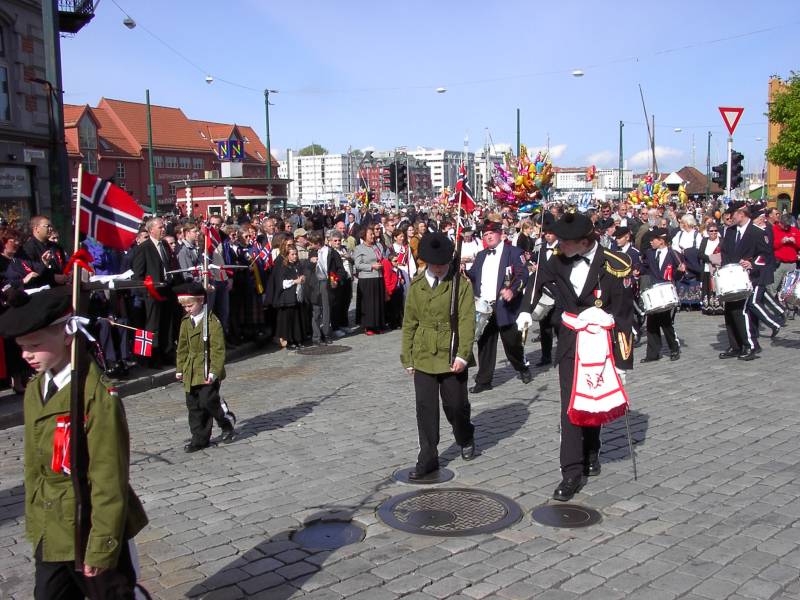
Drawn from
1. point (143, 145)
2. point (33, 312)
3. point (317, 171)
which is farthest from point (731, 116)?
point (317, 171)

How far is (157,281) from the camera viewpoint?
10.8 metres

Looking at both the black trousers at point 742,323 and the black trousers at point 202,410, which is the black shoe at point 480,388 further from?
the black trousers at point 742,323

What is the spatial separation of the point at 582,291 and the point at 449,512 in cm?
194

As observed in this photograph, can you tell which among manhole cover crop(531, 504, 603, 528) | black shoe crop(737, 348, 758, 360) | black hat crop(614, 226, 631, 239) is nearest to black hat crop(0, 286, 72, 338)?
manhole cover crop(531, 504, 603, 528)

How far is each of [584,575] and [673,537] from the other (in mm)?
864

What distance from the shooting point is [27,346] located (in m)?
3.14

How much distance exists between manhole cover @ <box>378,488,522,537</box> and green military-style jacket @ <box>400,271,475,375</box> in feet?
3.42

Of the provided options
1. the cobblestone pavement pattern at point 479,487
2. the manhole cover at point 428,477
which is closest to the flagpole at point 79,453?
the cobblestone pavement pattern at point 479,487

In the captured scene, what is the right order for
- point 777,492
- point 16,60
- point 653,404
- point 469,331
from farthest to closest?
point 16,60 → point 653,404 → point 469,331 → point 777,492

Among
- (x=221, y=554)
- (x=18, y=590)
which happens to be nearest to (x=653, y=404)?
(x=221, y=554)

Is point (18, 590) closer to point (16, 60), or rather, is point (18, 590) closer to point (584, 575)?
point (584, 575)

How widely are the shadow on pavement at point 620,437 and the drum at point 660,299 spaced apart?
2876mm

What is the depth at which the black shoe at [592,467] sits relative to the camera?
20.6ft

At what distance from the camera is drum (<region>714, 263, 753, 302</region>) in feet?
35.0
